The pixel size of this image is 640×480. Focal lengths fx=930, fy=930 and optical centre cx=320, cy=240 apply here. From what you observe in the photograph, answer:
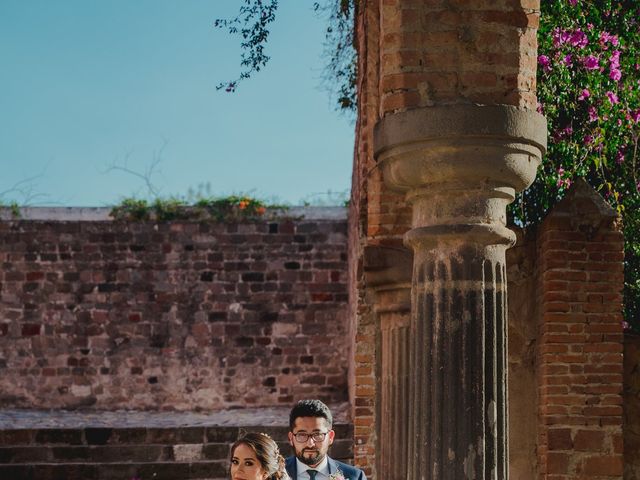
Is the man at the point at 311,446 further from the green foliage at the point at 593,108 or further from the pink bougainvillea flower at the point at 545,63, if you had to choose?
the pink bougainvillea flower at the point at 545,63

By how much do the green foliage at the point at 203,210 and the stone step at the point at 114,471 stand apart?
387 cm

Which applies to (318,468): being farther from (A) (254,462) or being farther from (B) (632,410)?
(B) (632,410)

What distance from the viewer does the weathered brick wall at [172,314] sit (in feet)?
37.3

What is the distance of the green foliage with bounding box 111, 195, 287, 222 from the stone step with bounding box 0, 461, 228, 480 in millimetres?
3870

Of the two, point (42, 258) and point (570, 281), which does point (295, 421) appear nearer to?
point (570, 281)

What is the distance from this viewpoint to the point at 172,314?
37.7 ft

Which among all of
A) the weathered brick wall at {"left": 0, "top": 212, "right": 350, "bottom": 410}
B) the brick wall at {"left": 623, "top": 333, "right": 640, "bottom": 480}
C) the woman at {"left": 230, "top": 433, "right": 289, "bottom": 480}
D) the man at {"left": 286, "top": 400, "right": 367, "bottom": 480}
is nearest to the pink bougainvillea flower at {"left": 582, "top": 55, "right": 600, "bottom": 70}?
the brick wall at {"left": 623, "top": 333, "right": 640, "bottom": 480}

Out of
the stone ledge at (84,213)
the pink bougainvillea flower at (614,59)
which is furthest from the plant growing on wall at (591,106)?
the stone ledge at (84,213)

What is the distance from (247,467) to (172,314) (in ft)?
28.0

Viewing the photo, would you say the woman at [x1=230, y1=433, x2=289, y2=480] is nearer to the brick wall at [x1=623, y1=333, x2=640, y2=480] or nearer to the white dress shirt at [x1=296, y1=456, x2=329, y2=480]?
the white dress shirt at [x1=296, y1=456, x2=329, y2=480]

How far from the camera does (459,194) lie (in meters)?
3.08

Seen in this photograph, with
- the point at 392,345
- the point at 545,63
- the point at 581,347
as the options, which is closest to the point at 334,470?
the point at 392,345

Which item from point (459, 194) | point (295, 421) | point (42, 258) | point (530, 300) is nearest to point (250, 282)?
point (42, 258)

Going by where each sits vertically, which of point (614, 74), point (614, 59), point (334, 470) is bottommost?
point (334, 470)
